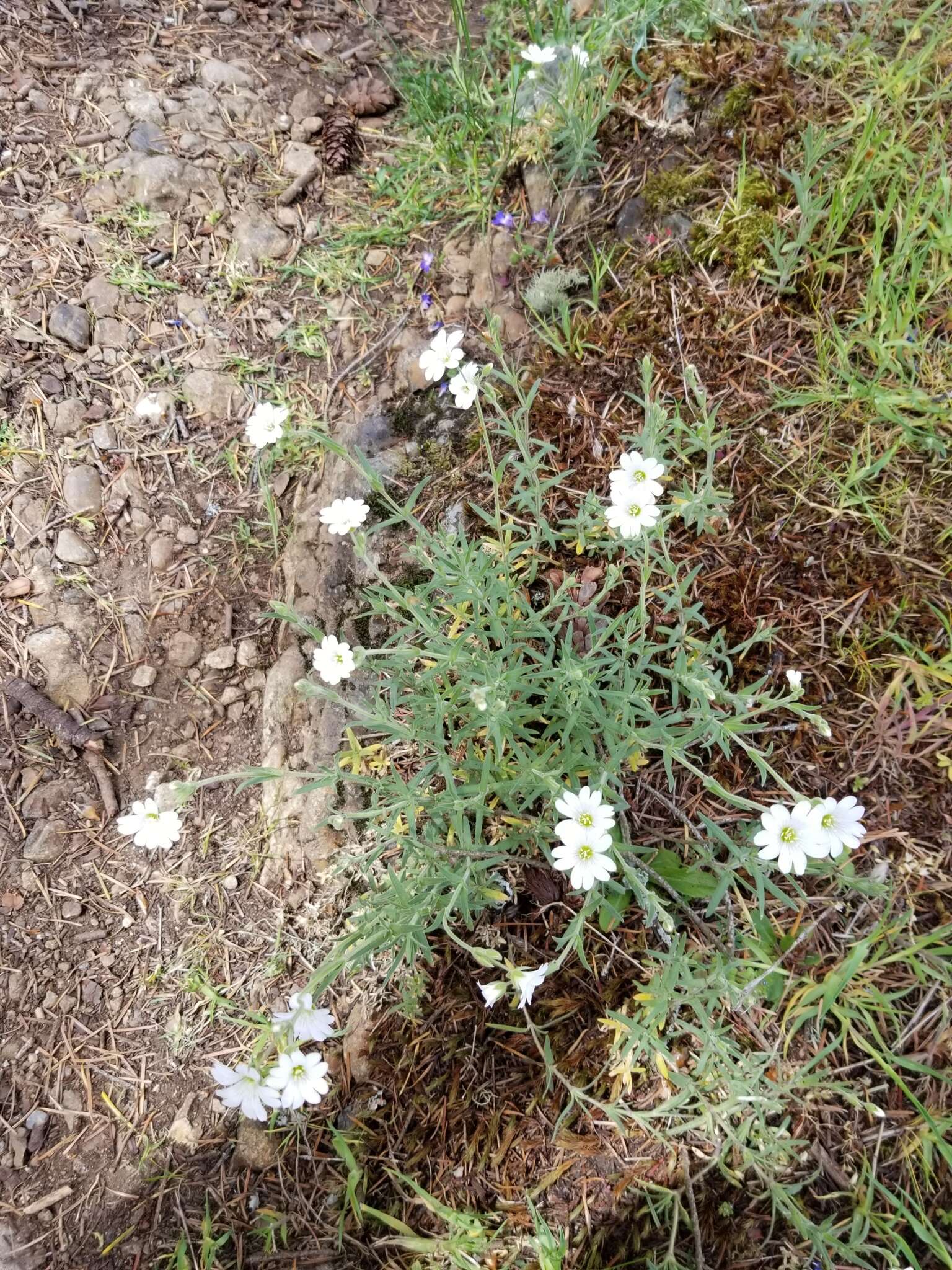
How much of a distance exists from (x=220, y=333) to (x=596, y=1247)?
3.29 meters

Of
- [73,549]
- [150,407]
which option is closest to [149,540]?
[73,549]

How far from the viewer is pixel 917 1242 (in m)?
1.88

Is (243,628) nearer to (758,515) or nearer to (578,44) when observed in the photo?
(758,515)

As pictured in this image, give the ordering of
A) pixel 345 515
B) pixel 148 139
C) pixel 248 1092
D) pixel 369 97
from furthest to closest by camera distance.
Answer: pixel 369 97
pixel 148 139
pixel 345 515
pixel 248 1092

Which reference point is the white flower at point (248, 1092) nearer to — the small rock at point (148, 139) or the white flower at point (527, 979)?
the white flower at point (527, 979)

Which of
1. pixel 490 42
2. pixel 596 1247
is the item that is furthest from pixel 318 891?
pixel 490 42

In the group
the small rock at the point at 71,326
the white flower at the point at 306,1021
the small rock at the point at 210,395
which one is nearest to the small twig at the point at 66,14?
the small rock at the point at 71,326

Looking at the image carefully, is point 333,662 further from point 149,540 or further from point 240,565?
point 149,540

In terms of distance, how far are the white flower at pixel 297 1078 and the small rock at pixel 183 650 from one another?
149 centimetres

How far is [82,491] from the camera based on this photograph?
2.88 m

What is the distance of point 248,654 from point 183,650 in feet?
0.76

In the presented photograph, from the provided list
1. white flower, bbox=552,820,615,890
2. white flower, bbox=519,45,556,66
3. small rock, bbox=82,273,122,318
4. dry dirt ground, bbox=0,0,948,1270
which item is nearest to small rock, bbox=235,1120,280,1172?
dry dirt ground, bbox=0,0,948,1270

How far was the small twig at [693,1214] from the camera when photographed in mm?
1867

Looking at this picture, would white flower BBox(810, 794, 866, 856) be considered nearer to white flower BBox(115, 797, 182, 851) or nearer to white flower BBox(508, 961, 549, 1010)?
white flower BBox(508, 961, 549, 1010)
